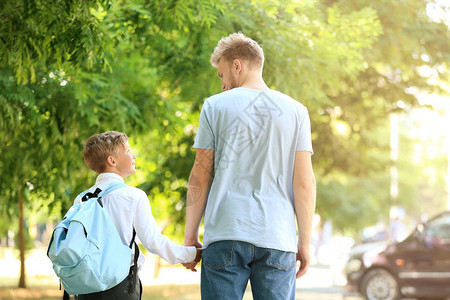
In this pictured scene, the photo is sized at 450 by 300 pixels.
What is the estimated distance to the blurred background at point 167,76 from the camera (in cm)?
618

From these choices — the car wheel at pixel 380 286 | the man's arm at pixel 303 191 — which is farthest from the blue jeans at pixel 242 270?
the car wheel at pixel 380 286

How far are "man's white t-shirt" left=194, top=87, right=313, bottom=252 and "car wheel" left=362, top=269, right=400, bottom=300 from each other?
37.1ft

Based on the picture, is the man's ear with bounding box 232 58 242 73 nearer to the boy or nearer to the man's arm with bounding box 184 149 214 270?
the man's arm with bounding box 184 149 214 270

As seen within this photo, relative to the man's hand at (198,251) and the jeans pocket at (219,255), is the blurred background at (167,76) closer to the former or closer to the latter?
the man's hand at (198,251)

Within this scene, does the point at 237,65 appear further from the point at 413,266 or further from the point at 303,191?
the point at 413,266

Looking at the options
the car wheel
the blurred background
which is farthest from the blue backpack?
the car wheel

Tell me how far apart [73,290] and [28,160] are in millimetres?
7031

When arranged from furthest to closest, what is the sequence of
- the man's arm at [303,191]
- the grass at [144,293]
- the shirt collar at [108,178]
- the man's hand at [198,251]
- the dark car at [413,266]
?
1. the grass at [144,293]
2. the dark car at [413,266]
3. the shirt collar at [108,178]
4. the man's hand at [198,251]
5. the man's arm at [303,191]

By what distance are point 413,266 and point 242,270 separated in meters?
11.1

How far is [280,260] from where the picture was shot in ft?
10.2

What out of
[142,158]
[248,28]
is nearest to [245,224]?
[248,28]

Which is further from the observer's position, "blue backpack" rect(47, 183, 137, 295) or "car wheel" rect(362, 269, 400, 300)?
"car wheel" rect(362, 269, 400, 300)

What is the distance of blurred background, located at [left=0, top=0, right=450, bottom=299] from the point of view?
618cm

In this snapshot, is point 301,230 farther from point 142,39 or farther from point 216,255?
point 142,39
